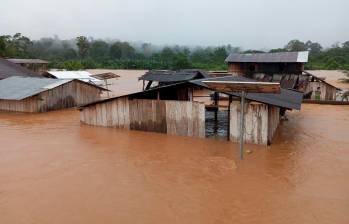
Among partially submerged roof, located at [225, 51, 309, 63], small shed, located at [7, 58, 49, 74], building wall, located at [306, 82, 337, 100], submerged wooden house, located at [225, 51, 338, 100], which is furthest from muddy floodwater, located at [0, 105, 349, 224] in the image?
small shed, located at [7, 58, 49, 74]

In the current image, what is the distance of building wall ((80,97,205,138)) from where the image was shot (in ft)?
42.2

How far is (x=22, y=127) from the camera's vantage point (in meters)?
15.7

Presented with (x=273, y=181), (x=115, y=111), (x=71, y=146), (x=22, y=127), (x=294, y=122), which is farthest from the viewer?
(x=294, y=122)

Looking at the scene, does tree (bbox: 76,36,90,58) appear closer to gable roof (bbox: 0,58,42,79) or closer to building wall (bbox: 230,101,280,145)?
gable roof (bbox: 0,58,42,79)

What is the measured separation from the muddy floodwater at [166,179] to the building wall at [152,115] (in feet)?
1.32

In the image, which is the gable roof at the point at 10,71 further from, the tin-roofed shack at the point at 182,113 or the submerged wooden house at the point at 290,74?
the submerged wooden house at the point at 290,74

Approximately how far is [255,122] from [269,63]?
15.3 meters

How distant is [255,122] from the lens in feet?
38.3

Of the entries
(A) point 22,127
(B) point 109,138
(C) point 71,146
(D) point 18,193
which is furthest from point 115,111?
(D) point 18,193

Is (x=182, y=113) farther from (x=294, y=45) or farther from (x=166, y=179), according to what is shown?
(x=294, y=45)

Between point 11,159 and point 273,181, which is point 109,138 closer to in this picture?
point 11,159

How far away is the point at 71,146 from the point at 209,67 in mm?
55007

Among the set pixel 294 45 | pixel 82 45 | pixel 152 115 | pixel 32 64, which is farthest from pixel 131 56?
pixel 152 115

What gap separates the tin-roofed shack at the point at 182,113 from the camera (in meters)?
11.8
